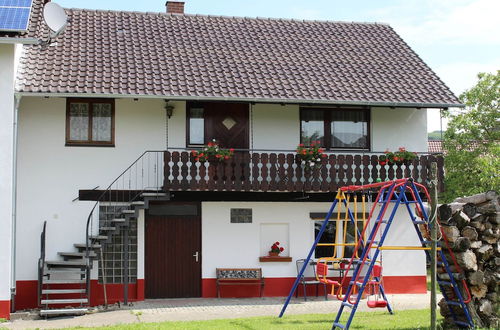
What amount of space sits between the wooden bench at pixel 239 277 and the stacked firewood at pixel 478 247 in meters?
6.25

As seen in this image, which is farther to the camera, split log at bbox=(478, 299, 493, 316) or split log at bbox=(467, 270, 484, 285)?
split log at bbox=(478, 299, 493, 316)

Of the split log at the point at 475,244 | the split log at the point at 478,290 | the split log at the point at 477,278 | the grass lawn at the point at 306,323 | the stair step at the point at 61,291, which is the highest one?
the split log at the point at 475,244

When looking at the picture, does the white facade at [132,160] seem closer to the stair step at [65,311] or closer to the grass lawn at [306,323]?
the stair step at [65,311]

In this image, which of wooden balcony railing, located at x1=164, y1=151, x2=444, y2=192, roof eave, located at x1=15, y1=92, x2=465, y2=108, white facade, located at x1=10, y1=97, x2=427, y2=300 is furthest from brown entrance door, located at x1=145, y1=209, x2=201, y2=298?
roof eave, located at x1=15, y1=92, x2=465, y2=108

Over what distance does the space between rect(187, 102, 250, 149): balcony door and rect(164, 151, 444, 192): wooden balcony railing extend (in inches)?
23.5

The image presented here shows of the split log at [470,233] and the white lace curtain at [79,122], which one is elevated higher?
the white lace curtain at [79,122]

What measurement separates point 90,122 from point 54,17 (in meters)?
2.66

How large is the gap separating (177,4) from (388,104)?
321 inches

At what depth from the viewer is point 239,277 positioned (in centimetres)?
1833

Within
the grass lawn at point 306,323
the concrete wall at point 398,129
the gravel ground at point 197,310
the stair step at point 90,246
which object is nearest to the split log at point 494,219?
the grass lawn at point 306,323

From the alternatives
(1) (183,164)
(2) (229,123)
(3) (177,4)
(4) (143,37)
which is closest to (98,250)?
(1) (183,164)

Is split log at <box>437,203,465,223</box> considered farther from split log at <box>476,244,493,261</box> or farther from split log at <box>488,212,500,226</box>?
split log at <box>476,244,493,261</box>

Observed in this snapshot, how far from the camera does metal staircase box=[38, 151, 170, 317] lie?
1619 cm

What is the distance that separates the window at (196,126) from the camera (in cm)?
1878
